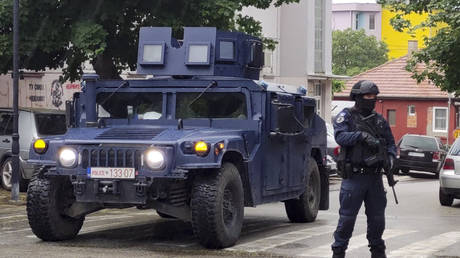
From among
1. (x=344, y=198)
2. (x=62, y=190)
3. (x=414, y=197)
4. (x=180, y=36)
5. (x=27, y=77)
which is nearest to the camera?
(x=344, y=198)

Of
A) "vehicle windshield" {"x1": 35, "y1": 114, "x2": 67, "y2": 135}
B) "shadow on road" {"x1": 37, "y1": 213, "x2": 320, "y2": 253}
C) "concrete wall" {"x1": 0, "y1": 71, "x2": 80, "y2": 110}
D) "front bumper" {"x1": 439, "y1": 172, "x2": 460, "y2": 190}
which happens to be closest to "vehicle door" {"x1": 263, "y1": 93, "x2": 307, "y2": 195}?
"shadow on road" {"x1": 37, "y1": 213, "x2": 320, "y2": 253}

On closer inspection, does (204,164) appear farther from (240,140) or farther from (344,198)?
(344,198)

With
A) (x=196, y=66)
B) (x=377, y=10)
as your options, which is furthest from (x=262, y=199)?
(x=377, y=10)

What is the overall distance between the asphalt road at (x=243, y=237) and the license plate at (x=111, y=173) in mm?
800

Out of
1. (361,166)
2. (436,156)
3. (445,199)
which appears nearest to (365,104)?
(361,166)

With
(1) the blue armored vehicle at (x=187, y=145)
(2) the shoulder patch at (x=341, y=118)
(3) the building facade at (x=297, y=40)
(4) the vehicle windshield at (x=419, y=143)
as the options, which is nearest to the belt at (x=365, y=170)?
(2) the shoulder patch at (x=341, y=118)

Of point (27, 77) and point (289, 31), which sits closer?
point (27, 77)

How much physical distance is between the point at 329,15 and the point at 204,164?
121ft

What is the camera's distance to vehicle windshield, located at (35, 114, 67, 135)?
20.3m

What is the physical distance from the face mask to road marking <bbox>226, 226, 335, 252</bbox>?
2.38 meters

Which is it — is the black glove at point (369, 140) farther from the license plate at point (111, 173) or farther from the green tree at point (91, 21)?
the green tree at point (91, 21)

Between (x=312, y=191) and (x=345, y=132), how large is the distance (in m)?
5.61

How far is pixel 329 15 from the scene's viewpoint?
4725 cm

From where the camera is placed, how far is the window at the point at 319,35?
46.2 metres
